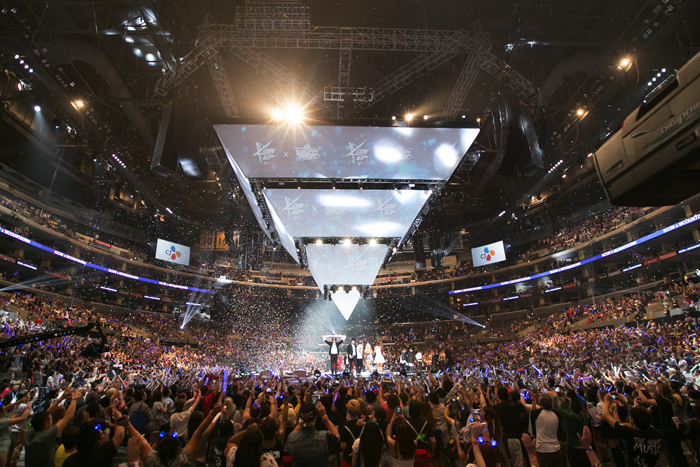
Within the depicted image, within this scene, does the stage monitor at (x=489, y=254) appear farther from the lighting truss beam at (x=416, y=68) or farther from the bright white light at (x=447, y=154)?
the bright white light at (x=447, y=154)

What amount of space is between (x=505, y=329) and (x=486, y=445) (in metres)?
30.7

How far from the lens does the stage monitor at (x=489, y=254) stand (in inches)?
1170

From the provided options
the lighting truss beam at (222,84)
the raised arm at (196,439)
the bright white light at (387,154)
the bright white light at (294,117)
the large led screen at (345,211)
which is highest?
the lighting truss beam at (222,84)

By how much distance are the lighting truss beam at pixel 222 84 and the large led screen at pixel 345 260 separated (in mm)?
5523

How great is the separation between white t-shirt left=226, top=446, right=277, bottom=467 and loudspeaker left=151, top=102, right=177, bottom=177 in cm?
758

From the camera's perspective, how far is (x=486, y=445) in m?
3.39

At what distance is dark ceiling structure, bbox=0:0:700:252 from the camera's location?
948 centimetres

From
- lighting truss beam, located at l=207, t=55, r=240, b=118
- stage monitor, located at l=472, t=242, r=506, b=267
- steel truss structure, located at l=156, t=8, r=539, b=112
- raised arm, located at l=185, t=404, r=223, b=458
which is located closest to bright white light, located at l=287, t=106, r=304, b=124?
steel truss structure, located at l=156, t=8, r=539, b=112

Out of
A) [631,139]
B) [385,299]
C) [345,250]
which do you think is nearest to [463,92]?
A: [345,250]

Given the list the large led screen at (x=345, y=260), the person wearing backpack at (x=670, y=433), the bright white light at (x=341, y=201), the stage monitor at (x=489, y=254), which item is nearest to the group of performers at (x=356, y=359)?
the large led screen at (x=345, y=260)

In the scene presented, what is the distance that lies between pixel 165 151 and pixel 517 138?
8.96m

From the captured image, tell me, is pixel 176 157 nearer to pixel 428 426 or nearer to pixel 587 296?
pixel 428 426

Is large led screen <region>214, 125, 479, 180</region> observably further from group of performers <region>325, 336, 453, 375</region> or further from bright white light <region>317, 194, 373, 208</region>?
group of performers <region>325, 336, 453, 375</region>

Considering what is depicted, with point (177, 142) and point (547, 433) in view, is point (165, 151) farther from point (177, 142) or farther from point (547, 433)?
point (547, 433)
